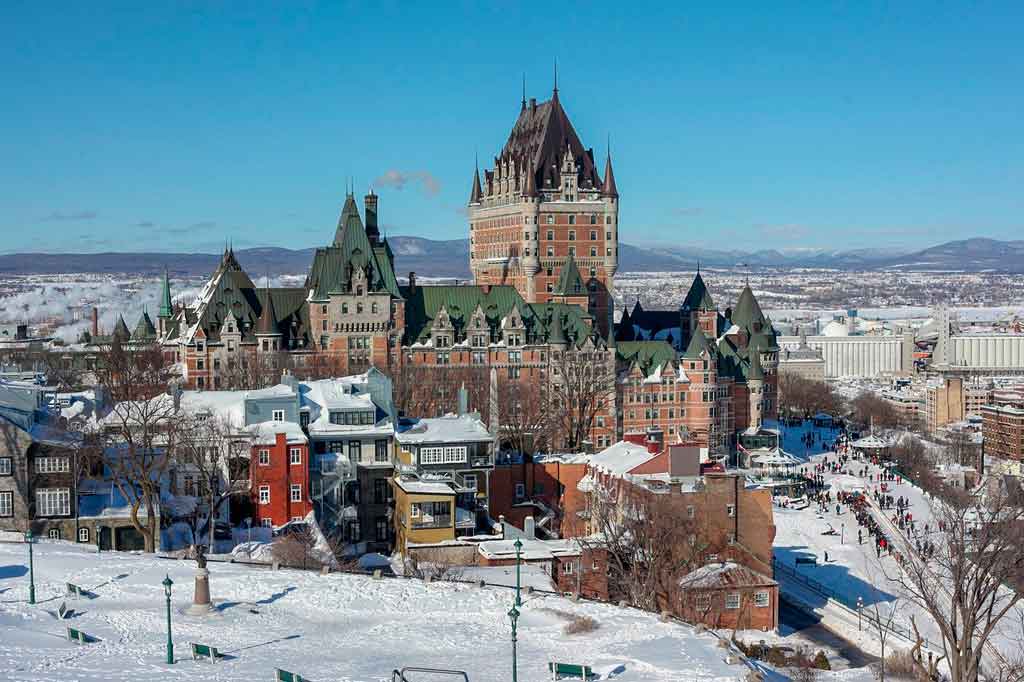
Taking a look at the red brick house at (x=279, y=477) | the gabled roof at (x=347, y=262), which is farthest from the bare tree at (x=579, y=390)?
the red brick house at (x=279, y=477)

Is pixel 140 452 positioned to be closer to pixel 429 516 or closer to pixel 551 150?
pixel 429 516

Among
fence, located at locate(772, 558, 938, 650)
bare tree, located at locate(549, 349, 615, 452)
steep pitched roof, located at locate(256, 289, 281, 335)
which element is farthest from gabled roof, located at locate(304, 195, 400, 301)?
fence, located at locate(772, 558, 938, 650)

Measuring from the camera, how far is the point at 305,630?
39.1 m

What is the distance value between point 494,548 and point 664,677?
18.3 metres

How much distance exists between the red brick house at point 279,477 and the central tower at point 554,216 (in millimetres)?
62318

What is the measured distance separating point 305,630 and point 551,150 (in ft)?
295

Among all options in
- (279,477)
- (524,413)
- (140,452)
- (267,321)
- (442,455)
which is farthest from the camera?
(267,321)

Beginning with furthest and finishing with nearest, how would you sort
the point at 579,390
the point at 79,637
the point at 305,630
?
the point at 579,390 < the point at 305,630 < the point at 79,637

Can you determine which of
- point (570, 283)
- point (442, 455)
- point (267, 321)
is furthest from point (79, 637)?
point (570, 283)

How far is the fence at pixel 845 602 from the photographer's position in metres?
56.1

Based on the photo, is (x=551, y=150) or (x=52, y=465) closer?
(x=52, y=465)

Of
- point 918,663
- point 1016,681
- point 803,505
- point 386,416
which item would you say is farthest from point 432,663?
point 803,505

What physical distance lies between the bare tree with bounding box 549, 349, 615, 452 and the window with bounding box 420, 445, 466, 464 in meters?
32.6

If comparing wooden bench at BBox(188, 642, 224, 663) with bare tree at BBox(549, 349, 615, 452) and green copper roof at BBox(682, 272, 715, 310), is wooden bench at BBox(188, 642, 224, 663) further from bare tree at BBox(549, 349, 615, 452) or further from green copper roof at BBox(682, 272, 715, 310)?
green copper roof at BBox(682, 272, 715, 310)
